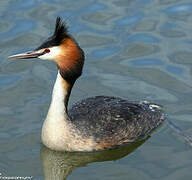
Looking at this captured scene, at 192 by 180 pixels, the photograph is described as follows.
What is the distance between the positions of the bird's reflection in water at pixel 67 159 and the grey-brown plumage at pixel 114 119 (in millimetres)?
191

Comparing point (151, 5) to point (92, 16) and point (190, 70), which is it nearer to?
point (92, 16)

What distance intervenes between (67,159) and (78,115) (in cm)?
71

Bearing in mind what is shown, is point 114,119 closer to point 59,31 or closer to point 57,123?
point 57,123

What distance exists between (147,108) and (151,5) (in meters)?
4.27

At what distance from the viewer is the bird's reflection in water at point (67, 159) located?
27.9 ft

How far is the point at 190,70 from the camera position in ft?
35.8

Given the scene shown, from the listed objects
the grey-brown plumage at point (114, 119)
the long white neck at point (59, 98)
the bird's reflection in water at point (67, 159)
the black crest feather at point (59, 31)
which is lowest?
the bird's reflection in water at point (67, 159)

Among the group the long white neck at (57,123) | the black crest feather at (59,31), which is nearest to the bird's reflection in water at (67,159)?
the long white neck at (57,123)


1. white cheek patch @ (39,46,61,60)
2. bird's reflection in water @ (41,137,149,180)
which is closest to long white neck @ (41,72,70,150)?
bird's reflection in water @ (41,137,149,180)

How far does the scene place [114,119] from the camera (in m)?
8.93

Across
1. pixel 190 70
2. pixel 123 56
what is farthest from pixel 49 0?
pixel 190 70

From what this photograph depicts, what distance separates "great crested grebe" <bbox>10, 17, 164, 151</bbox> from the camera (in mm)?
8297

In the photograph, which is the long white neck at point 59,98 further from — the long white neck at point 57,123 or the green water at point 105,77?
the green water at point 105,77

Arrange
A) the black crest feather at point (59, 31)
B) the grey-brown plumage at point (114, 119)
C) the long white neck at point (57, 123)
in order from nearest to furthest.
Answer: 1. the black crest feather at point (59, 31)
2. the long white neck at point (57, 123)
3. the grey-brown plumage at point (114, 119)
